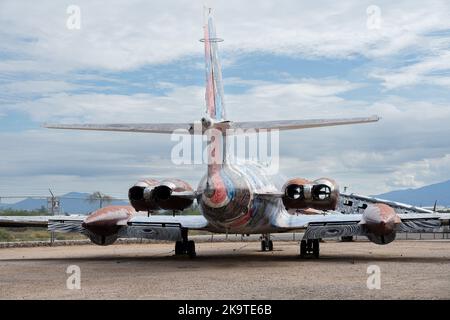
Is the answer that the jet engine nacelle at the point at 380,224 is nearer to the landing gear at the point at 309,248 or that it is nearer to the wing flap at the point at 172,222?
the landing gear at the point at 309,248

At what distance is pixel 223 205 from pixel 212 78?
14.8ft

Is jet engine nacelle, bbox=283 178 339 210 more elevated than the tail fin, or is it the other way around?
the tail fin

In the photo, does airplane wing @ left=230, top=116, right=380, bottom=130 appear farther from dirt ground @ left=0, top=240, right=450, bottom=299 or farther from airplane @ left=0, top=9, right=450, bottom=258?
dirt ground @ left=0, top=240, right=450, bottom=299

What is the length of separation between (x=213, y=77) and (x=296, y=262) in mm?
6984

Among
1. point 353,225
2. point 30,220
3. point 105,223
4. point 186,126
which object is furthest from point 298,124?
point 30,220

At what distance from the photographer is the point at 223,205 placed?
19672 millimetres

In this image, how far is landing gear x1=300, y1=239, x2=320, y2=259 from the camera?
25.5 m

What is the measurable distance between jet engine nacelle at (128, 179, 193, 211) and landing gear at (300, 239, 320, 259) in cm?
529

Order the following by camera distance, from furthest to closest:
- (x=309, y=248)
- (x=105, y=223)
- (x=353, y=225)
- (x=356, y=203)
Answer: (x=356, y=203), (x=309, y=248), (x=105, y=223), (x=353, y=225)

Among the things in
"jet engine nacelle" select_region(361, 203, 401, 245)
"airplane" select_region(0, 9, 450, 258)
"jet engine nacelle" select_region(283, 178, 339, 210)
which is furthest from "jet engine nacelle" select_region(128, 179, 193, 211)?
"jet engine nacelle" select_region(361, 203, 401, 245)

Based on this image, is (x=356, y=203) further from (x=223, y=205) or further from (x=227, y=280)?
(x=227, y=280)

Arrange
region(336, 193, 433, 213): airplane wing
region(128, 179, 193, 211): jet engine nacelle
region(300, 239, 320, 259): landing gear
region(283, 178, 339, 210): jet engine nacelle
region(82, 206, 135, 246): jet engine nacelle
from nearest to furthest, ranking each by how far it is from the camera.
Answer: region(128, 179, 193, 211): jet engine nacelle → region(283, 178, 339, 210): jet engine nacelle → region(82, 206, 135, 246): jet engine nacelle → region(300, 239, 320, 259): landing gear → region(336, 193, 433, 213): airplane wing
